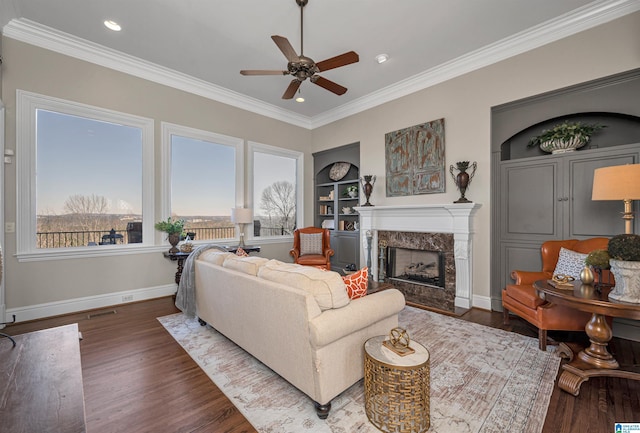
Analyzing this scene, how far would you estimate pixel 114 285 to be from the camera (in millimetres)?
3822

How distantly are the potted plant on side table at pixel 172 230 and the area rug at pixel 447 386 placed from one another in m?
1.51

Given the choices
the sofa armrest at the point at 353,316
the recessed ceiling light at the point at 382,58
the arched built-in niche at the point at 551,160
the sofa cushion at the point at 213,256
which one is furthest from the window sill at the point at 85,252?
the arched built-in niche at the point at 551,160

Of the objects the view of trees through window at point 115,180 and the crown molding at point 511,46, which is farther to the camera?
the view of trees through window at point 115,180

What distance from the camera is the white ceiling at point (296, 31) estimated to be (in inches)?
114

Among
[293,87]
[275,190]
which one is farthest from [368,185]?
[293,87]

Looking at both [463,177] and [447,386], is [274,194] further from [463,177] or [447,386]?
[447,386]

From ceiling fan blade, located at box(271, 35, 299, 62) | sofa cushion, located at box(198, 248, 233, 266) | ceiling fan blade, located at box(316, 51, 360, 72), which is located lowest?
sofa cushion, located at box(198, 248, 233, 266)

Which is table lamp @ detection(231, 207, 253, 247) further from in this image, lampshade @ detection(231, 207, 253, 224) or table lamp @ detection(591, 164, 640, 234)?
table lamp @ detection(591, 164, 640, 234)

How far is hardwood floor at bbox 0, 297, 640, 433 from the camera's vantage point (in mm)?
1678

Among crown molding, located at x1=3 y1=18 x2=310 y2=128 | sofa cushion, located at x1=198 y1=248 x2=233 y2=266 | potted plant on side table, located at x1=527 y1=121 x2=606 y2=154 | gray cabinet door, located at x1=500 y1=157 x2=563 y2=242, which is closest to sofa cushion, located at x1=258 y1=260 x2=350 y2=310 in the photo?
sofa cushion, located at x1=198 y1=248 x2=233 y2=266

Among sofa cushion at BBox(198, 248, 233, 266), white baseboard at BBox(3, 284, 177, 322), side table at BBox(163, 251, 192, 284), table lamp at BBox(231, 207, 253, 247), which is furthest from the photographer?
table lamp at BBox(231, 207, 253, 247)

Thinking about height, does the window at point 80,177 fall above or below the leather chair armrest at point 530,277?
above

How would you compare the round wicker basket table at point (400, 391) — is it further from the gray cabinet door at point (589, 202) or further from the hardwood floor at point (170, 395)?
the gray cabinet door at point (589, 202)

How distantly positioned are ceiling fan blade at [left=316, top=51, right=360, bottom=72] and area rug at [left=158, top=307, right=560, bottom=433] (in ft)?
9.38
